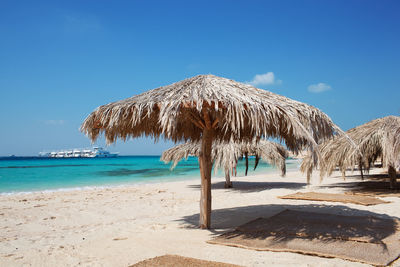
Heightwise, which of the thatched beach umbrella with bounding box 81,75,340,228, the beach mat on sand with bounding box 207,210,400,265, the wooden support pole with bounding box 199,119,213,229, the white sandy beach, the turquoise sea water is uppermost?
the thatched beach umbrella with bounding box 81,75,340,228

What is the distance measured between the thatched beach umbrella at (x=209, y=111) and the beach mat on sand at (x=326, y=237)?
785 mm

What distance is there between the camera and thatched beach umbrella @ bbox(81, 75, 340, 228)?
9.85 feet

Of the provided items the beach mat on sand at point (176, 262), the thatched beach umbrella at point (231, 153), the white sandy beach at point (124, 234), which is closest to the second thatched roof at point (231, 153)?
the thatched beach umbrella at point (231, 153)

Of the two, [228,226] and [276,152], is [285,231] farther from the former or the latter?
[276,152]

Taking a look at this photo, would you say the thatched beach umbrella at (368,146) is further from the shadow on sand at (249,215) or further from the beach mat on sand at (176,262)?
the beach mat on sand at (176,262)

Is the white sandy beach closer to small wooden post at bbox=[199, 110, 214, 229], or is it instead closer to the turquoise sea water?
small wooden post at bbox=[199, 110, 214, 229]

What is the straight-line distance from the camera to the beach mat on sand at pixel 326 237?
105 inches

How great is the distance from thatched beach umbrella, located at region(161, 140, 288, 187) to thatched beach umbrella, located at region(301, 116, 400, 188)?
157cm

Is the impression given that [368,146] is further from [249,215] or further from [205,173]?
[205,173]

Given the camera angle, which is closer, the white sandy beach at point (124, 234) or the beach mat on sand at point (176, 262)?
the beach mat on sand at point (176, 262)

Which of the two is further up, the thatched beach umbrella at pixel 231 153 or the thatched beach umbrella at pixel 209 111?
the thatched beach umbrella at pixel 209 111

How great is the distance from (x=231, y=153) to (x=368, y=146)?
11.5 feet

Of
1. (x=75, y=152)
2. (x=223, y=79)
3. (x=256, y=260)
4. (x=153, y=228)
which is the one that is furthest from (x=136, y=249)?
(x=75, y=152)

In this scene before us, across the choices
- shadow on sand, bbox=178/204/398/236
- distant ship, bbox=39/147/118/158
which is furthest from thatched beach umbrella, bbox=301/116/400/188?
distant ship, bbox=39/147/118/158
